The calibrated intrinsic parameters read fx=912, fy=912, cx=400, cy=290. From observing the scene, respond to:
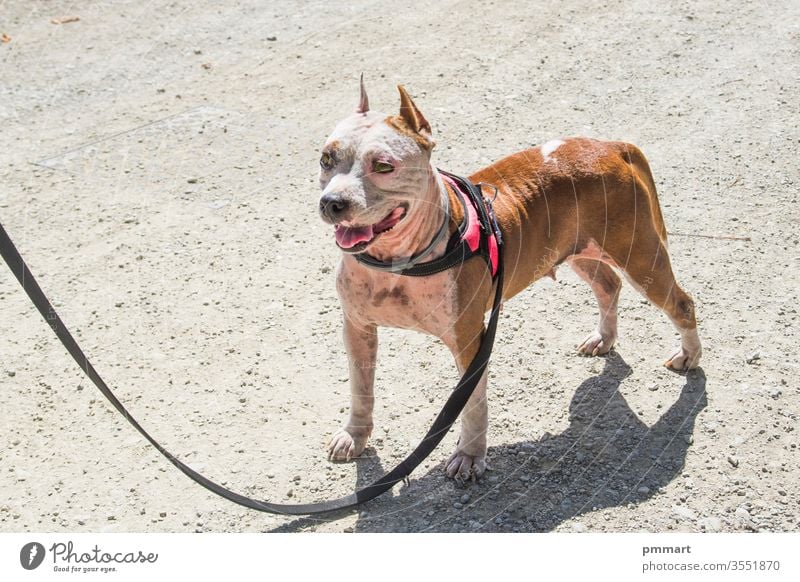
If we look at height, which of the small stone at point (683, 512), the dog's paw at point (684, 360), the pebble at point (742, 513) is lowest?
the dog's paw at point (684, 360)

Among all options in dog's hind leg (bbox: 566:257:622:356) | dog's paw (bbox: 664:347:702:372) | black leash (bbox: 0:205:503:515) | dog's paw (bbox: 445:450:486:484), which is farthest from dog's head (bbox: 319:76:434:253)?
dog's paw (bbox: 664:347:702:372)

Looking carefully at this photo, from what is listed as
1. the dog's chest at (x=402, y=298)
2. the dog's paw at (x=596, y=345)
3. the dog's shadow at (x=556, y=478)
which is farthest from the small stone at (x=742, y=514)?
the dog's chest at (x=402, y=298)

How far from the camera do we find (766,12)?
9.81 meters

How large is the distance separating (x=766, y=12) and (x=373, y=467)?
7.55 meters

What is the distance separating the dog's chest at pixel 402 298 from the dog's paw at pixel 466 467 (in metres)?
0.75

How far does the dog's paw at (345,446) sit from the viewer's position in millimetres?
4832

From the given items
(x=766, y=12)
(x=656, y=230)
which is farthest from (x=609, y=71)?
(x=656, y=230)

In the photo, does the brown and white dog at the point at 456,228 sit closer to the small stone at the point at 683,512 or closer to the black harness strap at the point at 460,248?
the black harness strap at the point at 460,248

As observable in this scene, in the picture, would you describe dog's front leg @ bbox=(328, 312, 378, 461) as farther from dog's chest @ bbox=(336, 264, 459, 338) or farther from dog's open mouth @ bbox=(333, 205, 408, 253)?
dog's open mouth @ bbox=(333, 205, 408, 253)

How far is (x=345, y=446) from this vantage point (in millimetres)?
4836

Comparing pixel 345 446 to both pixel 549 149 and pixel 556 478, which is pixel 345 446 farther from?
pixel 549 149

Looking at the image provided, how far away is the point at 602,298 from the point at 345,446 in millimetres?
1839

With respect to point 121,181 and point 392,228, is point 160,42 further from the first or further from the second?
point 392,228

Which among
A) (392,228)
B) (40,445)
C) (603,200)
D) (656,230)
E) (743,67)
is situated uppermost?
(392,228)
